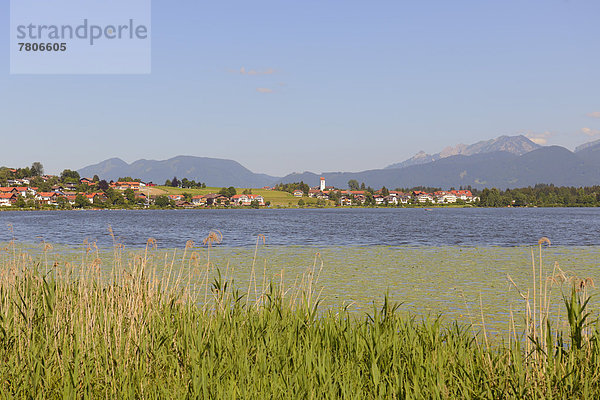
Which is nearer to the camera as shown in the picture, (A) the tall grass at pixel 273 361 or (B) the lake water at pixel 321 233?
(A) the tall grass at pixel 273 361

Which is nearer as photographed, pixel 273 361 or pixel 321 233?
pixel 273 361

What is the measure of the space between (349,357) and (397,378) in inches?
66.8

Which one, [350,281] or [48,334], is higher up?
[48,334]

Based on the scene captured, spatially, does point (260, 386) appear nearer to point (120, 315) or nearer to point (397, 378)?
point (397, 378)

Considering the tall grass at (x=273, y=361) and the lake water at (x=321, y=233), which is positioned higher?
the tall grass at (x=273, y=361)

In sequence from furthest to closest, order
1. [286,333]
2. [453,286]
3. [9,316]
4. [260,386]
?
1. [453,286]
2. [9,316]
3. [286,333]
4. [260,386]

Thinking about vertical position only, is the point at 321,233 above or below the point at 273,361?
below

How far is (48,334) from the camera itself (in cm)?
959

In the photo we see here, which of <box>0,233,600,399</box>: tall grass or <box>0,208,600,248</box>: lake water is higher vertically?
<box>0,233,600,399</box>: tall grass

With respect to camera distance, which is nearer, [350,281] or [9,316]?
[9,316]

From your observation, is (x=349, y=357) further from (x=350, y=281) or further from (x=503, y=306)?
(x=350, y=281)

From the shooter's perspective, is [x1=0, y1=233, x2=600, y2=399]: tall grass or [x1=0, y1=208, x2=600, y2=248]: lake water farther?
[x1=0, y1=208, x2=600, y2=248]: lake water

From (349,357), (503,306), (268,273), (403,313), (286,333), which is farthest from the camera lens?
(268,273)

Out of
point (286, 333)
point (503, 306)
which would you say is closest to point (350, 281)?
point (503, 306)
